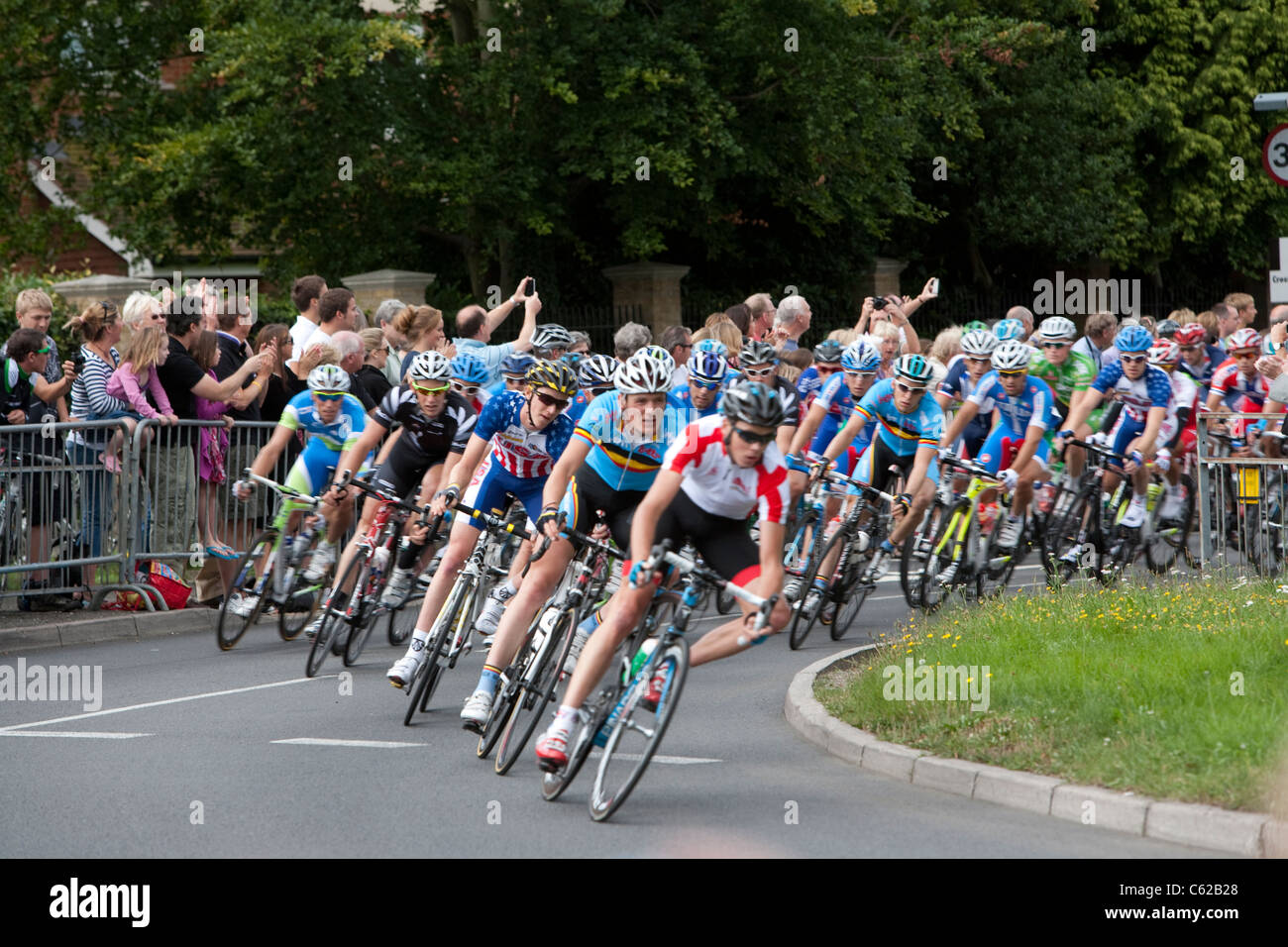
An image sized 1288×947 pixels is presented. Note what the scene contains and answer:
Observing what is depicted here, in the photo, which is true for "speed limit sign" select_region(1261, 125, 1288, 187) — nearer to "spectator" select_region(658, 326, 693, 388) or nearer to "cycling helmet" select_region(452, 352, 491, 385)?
"spectator" select_region(658, 326, 693, 388)

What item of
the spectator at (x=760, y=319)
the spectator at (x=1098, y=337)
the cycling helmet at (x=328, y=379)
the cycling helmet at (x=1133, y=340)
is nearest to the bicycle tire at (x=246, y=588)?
the cycling helmet at (x=328, y=379)

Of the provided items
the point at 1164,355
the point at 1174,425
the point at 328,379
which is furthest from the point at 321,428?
the point at 1164,355

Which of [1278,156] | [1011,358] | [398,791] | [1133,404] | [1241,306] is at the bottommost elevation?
[398,791]

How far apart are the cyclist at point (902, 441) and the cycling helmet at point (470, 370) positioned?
304 cm

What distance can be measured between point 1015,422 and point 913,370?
1367 millimetres

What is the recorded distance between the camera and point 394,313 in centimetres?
1480

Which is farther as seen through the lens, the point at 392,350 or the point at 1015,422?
the point at 392,350

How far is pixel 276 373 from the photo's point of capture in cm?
1429

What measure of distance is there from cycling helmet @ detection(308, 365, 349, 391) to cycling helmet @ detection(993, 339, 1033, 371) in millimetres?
4636

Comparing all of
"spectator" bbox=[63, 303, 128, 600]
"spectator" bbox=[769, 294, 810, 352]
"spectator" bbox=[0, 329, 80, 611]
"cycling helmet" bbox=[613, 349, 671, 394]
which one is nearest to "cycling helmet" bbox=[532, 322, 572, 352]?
"cycling helmet" bbox=[613, 349, 671, 394]

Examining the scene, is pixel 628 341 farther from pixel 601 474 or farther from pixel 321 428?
pixel 601 474

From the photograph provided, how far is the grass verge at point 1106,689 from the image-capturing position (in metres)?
7.09

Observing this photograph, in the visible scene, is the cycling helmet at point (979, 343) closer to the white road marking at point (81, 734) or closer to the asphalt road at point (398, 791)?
the asphalt road at point (398, 791)
